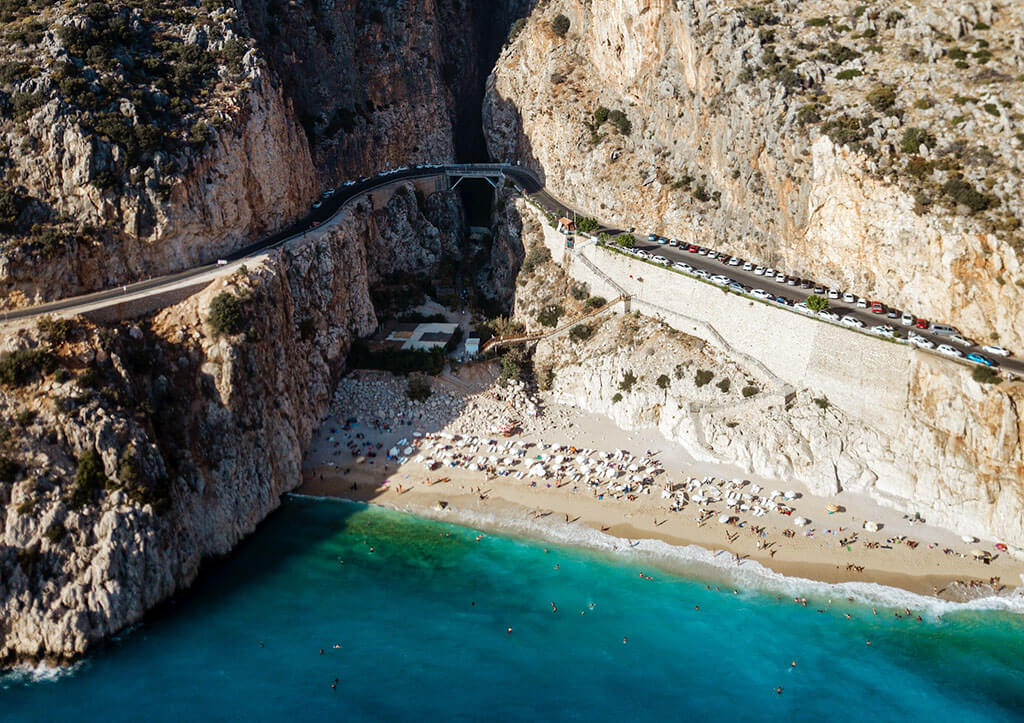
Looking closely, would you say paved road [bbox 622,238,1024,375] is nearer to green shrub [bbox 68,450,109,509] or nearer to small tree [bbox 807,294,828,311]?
small tree [bbox 807,294,828,311]

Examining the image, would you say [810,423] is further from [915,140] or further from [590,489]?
[915,140]

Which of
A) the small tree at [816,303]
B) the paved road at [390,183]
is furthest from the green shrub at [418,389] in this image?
the small tree at [816,303]

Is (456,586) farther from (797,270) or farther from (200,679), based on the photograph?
(797,270)

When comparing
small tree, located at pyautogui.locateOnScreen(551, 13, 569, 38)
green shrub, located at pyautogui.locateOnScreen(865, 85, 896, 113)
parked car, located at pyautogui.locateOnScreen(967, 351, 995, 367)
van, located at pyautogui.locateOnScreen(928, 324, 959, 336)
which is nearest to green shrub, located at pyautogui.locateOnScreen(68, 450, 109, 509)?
parked car, located at pyautogui.locateOnScreen(967, 351, 995, 367)

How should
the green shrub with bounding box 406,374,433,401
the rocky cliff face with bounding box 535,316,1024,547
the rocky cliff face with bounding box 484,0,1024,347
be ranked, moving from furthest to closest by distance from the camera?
the green shrub with bounding box 406,374,433,401 < the rocky cliff face with bounding box 484,0,1024,347 < the rocky cliff face with bounding box 535,316,1024,547

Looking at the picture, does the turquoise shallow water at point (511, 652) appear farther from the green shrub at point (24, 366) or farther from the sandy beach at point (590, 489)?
the green shrub at point (24, 366)
